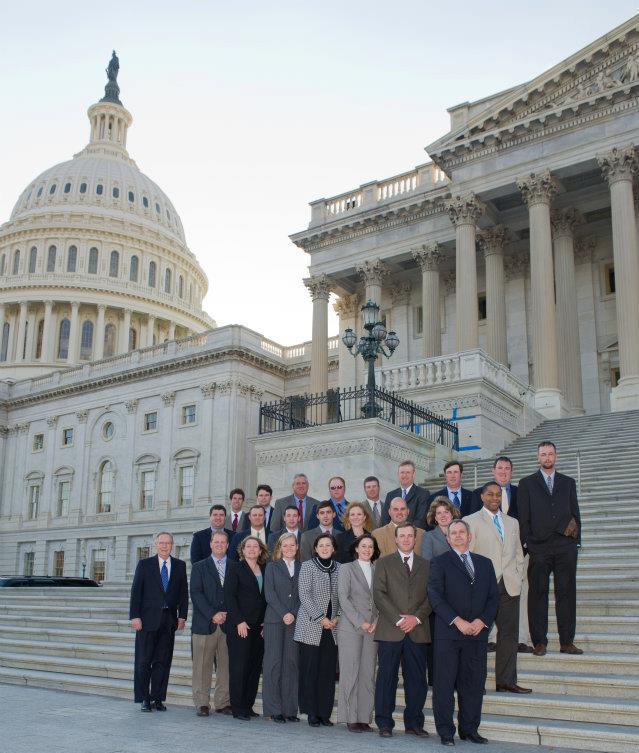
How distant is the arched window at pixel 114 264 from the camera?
91.4 meters

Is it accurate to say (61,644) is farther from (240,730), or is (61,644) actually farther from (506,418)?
(506,418)

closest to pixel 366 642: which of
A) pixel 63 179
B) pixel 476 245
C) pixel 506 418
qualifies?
pixel 506 418

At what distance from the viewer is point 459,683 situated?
8164 mm

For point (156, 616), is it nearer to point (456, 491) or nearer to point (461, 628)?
point (461, 628)

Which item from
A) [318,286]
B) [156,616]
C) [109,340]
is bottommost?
[156,616]

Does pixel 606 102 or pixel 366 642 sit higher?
pixel 606 102

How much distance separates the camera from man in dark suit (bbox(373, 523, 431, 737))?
8.48m

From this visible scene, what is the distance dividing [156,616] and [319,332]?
31.1m

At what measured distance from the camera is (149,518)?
2050 inches

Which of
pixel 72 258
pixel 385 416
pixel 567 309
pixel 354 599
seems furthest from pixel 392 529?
pixel 72 258

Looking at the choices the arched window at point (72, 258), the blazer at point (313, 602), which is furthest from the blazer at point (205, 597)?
the arched window at point (72, 258)

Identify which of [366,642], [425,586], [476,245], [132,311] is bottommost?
[366,642]

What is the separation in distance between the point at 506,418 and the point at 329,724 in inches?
717

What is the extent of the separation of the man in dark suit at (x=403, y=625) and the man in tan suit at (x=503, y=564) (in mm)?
917
